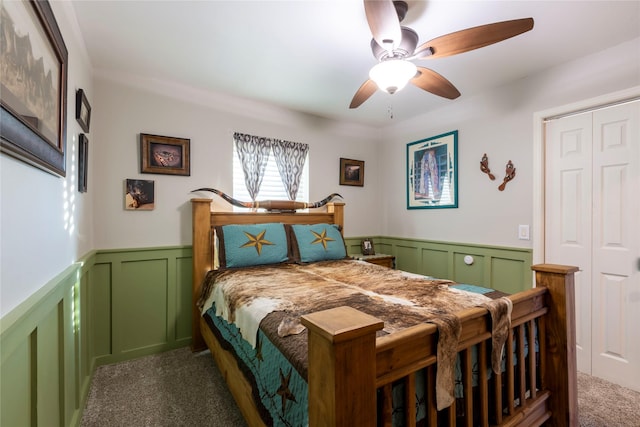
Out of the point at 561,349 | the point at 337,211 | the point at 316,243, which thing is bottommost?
the point at 561,349

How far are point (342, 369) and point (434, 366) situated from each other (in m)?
0.49

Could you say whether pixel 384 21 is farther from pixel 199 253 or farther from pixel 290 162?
pixel 199 253

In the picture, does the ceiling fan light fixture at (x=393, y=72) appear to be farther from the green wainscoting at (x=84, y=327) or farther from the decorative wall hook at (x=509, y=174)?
the green wainscoting at (x=84, y=327)

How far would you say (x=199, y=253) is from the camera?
2.56m

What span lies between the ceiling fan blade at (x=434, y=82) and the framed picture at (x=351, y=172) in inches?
66.9

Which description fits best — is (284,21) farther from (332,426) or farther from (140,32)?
(332,426)

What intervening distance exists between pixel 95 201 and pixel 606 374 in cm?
407

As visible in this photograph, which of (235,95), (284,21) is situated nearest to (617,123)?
(284,21)

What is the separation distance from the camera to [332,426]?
73 centimetres

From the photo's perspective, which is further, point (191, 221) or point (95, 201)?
point (191, 221)

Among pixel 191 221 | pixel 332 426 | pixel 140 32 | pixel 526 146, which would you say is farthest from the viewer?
pixel 191 221

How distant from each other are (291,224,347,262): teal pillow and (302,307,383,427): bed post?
1.87 metres

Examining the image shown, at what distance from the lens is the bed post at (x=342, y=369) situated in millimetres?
728

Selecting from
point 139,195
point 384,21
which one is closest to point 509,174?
point 384,21
